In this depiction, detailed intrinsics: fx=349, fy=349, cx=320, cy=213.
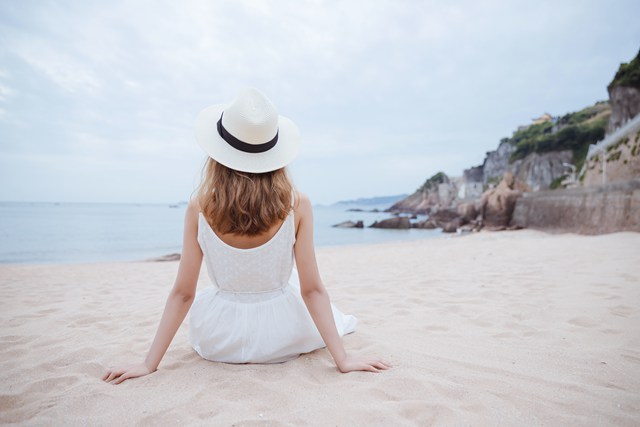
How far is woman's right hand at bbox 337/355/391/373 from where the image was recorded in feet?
6.11

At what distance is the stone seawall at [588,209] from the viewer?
377 inches

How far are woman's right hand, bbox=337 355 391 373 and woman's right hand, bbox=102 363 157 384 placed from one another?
3.48 ft

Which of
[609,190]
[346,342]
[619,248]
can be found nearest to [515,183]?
[609,190]

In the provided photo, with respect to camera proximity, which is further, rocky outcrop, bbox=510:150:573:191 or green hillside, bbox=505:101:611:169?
rocky outcrop, bbox=510:150:573:191

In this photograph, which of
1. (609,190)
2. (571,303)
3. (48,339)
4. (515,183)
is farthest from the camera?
(515,183)

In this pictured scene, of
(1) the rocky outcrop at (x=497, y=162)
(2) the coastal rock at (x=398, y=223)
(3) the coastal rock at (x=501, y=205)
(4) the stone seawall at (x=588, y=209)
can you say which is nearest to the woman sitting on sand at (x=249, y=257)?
(4) the stone seawall at (x=588, y=209)

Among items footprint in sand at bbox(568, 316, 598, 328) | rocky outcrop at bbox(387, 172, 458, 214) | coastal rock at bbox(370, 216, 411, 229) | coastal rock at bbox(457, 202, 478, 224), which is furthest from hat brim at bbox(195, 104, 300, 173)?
rocky outcrop at bbox(387, 172, 458, 214)

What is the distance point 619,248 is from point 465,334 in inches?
221

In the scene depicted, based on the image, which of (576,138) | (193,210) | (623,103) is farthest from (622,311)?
(576,138)

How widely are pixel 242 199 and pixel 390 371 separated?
1.20 meters

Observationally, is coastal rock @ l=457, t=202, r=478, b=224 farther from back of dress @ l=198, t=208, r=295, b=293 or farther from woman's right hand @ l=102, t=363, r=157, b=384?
woman's right hand @ l=102, t=363, r=157, b=384

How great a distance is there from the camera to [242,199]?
5.59ft

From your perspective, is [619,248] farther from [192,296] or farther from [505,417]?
[192,296]

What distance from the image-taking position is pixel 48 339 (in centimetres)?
257
